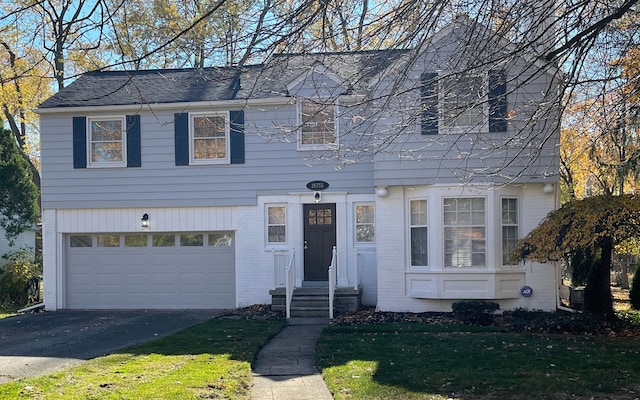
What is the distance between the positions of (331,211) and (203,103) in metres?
4.16

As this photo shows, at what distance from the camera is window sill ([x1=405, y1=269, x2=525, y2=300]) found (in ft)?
46.5

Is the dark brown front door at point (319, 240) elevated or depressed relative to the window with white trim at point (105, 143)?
depressed

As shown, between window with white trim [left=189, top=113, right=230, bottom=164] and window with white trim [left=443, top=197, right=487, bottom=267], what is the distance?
582cm

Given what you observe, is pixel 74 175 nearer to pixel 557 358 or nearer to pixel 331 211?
pixel 331 211

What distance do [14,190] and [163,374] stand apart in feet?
48.7

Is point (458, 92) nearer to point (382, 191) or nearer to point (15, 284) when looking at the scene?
point (382, 191)

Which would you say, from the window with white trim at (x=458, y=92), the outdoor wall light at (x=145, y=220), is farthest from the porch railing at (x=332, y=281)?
the window with white trim at (x=458, y=92)

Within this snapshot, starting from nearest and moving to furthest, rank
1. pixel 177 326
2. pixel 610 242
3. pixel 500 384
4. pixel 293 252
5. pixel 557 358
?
pixel 500 384 → pixel 557 358 → pixel 610 242 → pixel 177 326 → pixel 293 252

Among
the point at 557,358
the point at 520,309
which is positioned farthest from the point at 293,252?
the point at 557,358

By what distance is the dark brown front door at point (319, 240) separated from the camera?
16375mm

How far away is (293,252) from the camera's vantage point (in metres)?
16.2

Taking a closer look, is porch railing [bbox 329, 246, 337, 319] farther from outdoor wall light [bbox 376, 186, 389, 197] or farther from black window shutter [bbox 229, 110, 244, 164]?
black window shutter [bbox 229, 110, 244, 164]

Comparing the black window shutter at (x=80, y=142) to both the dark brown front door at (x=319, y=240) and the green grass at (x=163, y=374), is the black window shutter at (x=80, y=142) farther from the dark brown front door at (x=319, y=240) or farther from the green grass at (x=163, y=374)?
the green grass at (x=163, y=374)

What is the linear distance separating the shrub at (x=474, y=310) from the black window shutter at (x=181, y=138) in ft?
24.9
